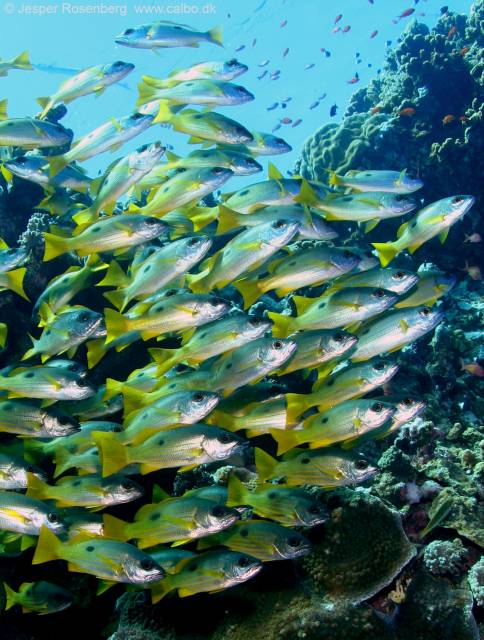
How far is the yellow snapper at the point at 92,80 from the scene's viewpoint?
600 centimetres

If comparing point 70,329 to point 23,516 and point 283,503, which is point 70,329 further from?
point 283,503

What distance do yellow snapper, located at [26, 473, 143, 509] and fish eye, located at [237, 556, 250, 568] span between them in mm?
1114

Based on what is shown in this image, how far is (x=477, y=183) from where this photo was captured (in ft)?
37.2

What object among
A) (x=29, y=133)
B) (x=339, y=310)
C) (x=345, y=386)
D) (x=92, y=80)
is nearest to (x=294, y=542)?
(x=345, y=386)

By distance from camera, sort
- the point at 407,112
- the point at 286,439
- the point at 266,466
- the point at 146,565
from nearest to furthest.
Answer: the point at 146,565
the point at 286,439
the point at 266,466
the point at 407,112

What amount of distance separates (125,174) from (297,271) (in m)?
2.12

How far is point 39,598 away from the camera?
482 centimetres

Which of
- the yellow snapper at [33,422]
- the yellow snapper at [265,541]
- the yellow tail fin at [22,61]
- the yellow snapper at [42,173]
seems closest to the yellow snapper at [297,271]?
the yellow snapper at [265,541]

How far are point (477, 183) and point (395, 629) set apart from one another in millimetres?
10199

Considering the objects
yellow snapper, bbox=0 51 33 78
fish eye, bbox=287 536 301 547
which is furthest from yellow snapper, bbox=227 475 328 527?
yellow snapper, bbox=0 51 33 78

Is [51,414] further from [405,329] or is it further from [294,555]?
[405,329]

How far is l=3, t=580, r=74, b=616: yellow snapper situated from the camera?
4793mm

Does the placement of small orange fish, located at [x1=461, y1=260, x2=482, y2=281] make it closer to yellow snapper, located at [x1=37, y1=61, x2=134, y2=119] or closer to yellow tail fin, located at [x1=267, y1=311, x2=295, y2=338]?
yellow tail fin, located at [x1=267, y1=311, x2=295, y2=338]

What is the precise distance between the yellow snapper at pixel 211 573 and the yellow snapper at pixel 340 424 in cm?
87
